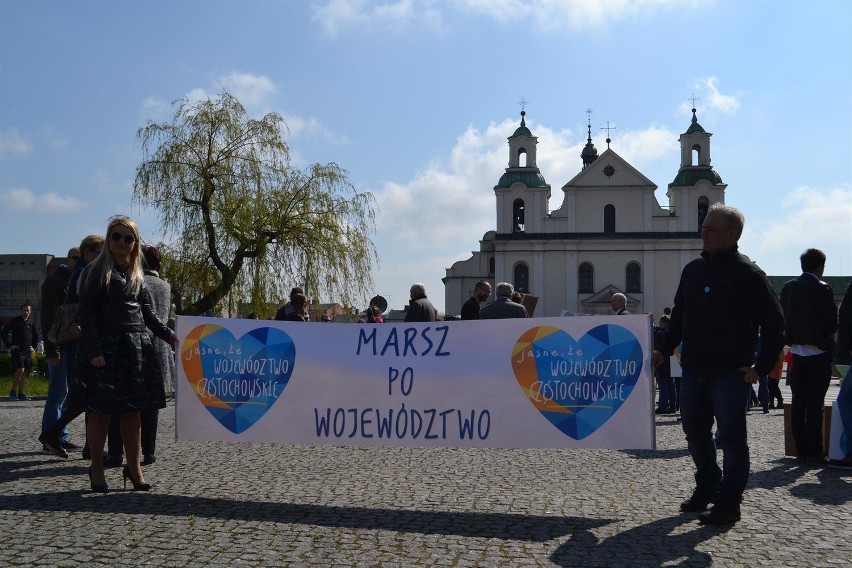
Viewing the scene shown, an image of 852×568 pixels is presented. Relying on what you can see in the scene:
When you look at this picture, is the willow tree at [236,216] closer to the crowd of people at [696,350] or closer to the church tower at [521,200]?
the crowd of people at [696,350]

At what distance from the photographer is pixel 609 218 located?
83.6 m

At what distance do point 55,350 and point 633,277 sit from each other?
7620 centimetres

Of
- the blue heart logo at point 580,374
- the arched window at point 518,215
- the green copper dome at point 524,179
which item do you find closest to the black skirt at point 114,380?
the blue heart logo at point 580,374

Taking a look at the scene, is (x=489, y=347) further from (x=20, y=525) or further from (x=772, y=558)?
(x=20, y=525)

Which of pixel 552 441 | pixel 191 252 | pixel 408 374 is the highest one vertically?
pixel 191 252

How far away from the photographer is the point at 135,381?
277 inches

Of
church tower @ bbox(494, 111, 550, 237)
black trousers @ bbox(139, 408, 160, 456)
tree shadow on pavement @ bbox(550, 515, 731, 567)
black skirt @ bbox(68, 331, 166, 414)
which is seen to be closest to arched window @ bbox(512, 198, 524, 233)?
church tower @ bbox(494, 111, 550, 237)

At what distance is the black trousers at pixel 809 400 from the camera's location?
8.99m

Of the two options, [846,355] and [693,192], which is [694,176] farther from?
[846,355]

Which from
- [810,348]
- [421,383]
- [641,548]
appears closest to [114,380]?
[421,383]

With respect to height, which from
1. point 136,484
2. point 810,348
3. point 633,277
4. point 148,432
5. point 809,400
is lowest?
point 136,484

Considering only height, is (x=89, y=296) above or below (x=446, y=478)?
above

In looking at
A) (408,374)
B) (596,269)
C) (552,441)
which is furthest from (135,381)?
(596,269)

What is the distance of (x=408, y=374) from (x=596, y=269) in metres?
76.0
